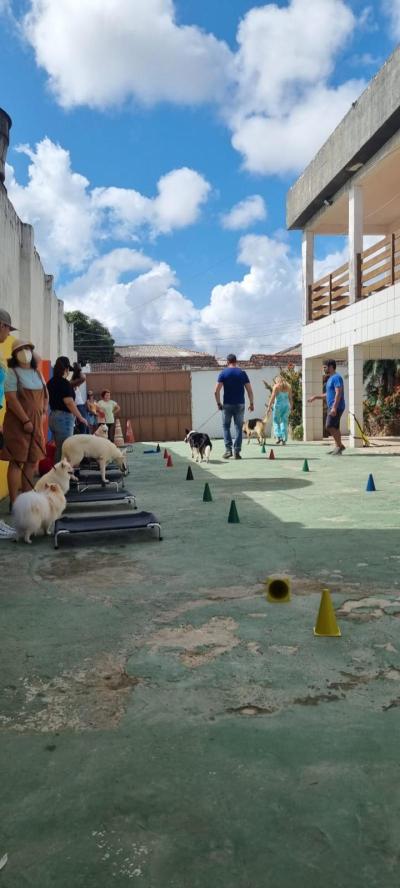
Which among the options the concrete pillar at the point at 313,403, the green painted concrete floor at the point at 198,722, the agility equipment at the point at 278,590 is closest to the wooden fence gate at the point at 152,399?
the concrete pillar at the point at 313,403

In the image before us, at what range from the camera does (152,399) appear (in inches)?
859

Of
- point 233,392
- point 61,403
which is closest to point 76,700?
point 61,403

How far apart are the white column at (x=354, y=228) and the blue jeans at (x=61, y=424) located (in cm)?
914

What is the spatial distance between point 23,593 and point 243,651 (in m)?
1.47

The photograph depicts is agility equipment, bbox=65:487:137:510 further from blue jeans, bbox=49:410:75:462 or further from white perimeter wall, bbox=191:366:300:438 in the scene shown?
white perimeter wall, bbox=191:366:300:438

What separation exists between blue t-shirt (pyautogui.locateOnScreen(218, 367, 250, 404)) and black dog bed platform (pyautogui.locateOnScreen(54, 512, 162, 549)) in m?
6.99

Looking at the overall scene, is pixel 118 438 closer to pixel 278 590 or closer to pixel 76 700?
pixel 278 590

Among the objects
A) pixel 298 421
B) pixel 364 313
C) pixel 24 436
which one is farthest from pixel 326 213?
pixel 24 436

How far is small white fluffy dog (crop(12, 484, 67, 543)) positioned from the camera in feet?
16.1

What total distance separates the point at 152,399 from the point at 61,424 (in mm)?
14200

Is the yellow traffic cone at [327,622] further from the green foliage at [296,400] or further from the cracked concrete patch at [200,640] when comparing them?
the green foliage at [296,400]

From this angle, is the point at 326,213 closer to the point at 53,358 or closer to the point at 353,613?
the point at 53,358

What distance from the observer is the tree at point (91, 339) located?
48156 mm

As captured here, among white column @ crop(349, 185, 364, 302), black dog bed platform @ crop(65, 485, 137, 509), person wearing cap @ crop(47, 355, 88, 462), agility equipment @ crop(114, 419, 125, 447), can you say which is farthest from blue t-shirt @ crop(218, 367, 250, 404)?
black dog bed platform @ crop(65, 485, 137, 509)
